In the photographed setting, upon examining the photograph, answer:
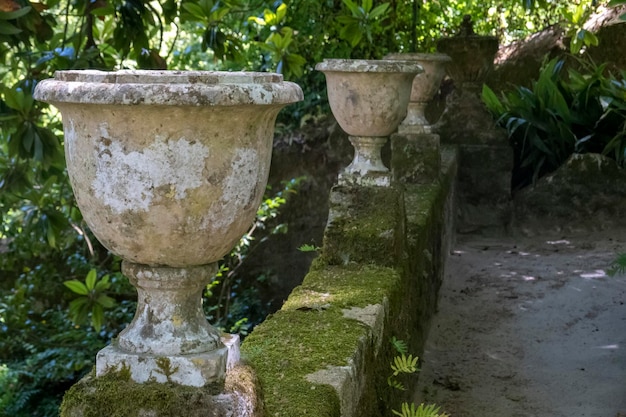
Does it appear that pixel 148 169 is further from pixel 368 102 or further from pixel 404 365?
pixel 368 102

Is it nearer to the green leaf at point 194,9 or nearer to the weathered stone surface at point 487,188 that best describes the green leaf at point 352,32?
the green leaf at point 194,9

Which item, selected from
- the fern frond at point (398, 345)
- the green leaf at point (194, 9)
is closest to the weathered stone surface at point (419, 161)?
the green leaf at point (194, 9)

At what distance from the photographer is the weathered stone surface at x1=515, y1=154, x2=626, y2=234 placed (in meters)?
7.55

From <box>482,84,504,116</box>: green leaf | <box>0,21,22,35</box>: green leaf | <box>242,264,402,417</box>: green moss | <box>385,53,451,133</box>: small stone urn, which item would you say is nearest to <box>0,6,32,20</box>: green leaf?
<box>0,21,22,35</box>: green leaf

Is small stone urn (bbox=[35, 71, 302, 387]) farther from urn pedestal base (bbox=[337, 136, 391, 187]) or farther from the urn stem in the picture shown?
urn pedestal base (bbox=[337, 136, 391, 187])

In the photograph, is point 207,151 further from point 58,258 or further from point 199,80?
point 58,258

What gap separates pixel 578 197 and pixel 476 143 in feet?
3.40

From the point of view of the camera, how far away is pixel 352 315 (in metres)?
3.11

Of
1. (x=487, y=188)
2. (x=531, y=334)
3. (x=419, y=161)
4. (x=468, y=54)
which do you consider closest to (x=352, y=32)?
(x=419, y=161)

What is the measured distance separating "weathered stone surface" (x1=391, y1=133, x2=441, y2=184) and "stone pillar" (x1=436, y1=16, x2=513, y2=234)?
178 centimetres

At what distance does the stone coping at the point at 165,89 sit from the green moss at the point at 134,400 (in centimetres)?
60

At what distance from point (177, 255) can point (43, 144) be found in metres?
1.74

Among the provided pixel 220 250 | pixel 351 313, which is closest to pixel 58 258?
pixel 351 313

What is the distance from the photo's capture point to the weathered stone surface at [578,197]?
7551 millimetres
